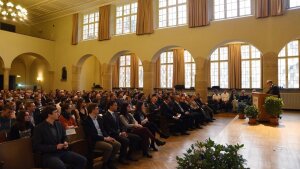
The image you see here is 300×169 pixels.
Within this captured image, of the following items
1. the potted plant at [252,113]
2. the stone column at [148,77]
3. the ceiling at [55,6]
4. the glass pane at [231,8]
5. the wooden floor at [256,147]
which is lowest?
the wooden floor at [256,147]

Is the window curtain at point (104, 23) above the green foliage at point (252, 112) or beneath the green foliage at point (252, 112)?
above

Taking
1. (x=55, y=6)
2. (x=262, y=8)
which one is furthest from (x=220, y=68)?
(x=55, y=6)

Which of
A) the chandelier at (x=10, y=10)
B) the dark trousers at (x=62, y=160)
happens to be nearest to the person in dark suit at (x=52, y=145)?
A: the dark trousers at (x=62, y=160)

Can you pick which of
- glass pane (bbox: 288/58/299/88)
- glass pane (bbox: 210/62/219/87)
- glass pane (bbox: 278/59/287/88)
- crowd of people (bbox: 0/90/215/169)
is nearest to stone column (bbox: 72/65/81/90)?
glass pane (bbox: 210/62/219/87)

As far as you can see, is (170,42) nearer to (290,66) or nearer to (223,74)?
(223,74)

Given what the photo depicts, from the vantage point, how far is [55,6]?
15250mm

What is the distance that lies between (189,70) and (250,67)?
3.81 meters

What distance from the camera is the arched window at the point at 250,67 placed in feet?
45.5

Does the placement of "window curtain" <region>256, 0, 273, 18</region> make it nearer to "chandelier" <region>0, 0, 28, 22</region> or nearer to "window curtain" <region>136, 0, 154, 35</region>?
"window curtain" <region>136, 0, 154, 35</region>

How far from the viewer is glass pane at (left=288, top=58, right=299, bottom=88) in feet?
41.4

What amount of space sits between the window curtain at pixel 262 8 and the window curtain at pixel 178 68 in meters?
6.54

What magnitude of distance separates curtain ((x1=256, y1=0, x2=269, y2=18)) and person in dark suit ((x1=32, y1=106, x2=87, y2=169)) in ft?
31.3

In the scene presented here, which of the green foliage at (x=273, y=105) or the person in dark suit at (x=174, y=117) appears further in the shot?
the person in dark suit at (x=174, y=117)

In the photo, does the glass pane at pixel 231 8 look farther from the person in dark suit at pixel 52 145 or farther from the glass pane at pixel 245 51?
the person in dark suit at pixel 52 145
